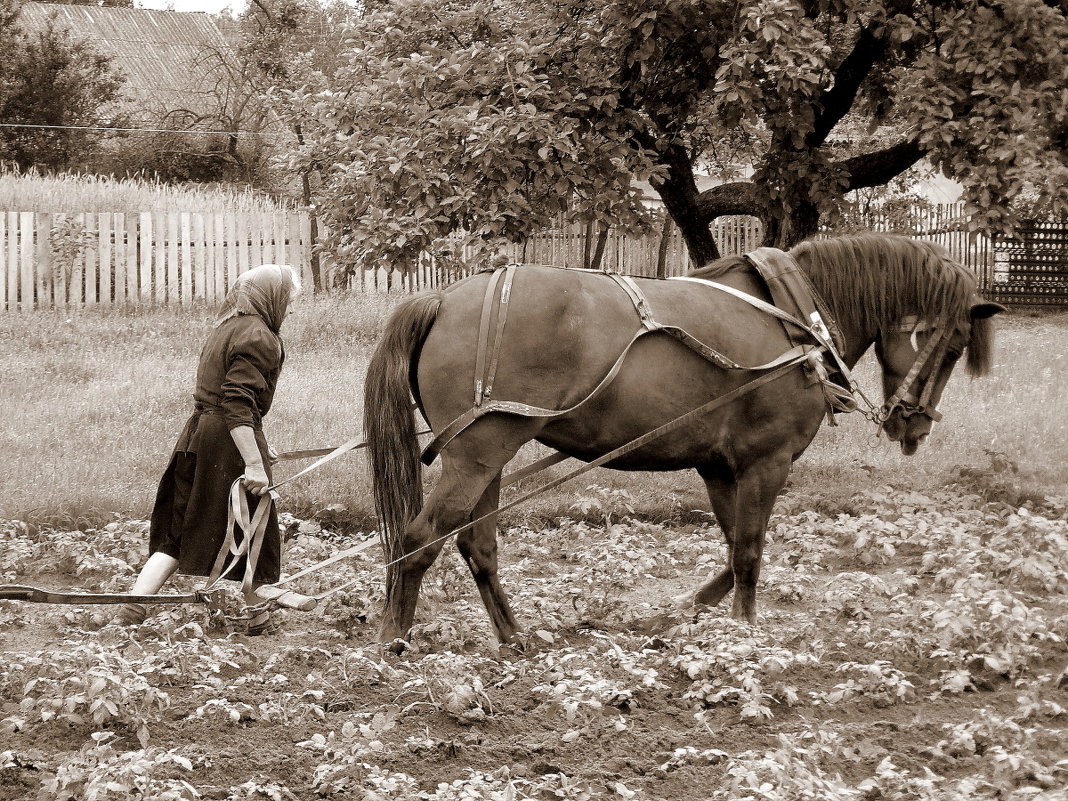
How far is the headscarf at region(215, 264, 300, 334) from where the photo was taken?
17.2 feet

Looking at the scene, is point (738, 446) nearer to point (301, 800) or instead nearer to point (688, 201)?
point (301, 800)

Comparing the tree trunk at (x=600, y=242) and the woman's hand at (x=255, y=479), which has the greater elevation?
the tree trunk at (x=600, y=242)

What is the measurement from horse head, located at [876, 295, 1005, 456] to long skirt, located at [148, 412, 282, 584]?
311 centimetres

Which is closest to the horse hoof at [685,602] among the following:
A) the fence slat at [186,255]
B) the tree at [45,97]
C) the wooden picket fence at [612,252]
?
the fence slat at [186,255]

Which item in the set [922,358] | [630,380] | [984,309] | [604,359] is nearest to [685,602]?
[630,380]

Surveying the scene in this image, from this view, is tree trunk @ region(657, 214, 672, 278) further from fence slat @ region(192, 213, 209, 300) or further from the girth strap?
the girth strap

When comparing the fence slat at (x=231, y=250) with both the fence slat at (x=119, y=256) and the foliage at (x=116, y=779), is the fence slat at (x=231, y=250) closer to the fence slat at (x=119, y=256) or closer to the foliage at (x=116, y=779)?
the fence slat at (x=119, y=256)

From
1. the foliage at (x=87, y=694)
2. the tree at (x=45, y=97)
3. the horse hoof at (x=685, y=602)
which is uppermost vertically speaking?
the tree at (x=45, y=97)

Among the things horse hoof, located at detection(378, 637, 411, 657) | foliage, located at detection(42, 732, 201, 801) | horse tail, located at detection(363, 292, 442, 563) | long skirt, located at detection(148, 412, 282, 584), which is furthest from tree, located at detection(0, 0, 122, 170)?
foliage, located at detection(42, 732, 201, 801)

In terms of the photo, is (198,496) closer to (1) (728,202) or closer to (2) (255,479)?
(2) (255,479)

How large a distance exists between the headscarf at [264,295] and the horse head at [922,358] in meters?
2.95

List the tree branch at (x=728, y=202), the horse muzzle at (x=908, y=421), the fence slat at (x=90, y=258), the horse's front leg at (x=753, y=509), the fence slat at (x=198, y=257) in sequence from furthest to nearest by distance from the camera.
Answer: the fence slat at (x=198, y=257) → the fence slat at (x=90, y=258) → the tree branch at (x=728, y=202) → the horse muzzle at (x=908, y=421) → the horse's front leg at (x=753, y=509)

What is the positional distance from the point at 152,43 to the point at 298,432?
27.5 m

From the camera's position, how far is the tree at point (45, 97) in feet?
69.2
